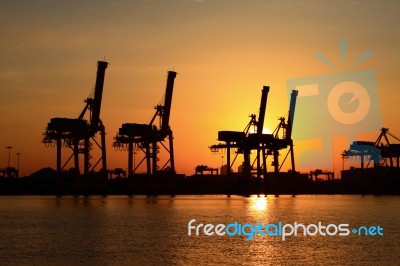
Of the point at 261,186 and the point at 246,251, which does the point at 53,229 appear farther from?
the point at 261,186

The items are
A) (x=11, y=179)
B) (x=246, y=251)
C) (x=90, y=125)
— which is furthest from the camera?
(x=11, y=179)

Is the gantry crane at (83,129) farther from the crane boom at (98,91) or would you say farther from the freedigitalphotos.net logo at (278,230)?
the freedigitalphotos.net logo at (278,230)

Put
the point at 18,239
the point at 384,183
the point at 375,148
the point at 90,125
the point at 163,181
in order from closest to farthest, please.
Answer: the point at 18,239 → the point at 90,125 → the point at 163,181 → the point at 375,148 → the point at 384,183

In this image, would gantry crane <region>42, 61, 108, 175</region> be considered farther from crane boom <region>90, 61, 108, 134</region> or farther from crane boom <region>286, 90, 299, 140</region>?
crane boom <region>286, 90, 299, 140</region>

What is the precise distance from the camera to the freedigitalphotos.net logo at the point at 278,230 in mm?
51781

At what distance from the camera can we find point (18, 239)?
156 ft

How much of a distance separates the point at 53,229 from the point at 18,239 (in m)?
8.39

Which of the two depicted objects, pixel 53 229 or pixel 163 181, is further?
pixel 163 181

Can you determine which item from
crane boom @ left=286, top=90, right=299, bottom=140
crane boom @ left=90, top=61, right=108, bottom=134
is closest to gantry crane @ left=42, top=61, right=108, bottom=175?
crane boom @ left=90, top=61, right=108, bottom=134

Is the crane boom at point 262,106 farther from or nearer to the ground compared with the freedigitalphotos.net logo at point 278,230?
farther from the ground

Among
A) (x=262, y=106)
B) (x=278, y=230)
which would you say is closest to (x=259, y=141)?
(x=262, y=106)

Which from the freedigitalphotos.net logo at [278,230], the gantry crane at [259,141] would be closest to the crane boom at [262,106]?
the gantry crane at [259,141]

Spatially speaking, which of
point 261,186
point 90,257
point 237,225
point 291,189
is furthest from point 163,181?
point 90,257

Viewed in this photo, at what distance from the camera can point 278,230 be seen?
55625mm
